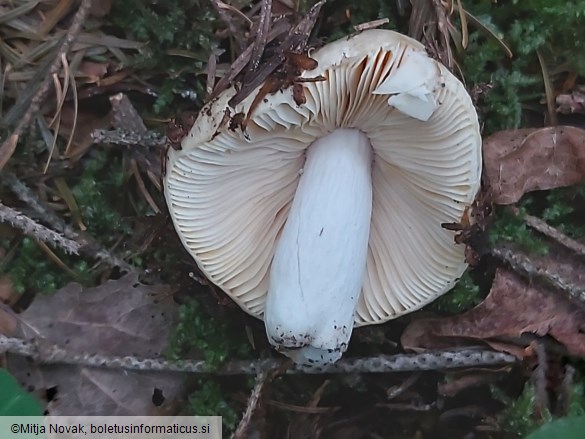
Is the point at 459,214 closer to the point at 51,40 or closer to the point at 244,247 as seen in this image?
the point at 244,247

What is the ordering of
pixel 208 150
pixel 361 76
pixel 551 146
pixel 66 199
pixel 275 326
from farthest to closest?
pixel 66 199 → pixel 551 146 → pixel 275 326 → pixel 208 150 → pixel 361 76

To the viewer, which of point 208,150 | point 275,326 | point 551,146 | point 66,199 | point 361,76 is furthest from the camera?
point 66,199

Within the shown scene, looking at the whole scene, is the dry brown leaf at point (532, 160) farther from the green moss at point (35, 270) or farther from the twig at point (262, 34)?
the green moss at point (35, 270)

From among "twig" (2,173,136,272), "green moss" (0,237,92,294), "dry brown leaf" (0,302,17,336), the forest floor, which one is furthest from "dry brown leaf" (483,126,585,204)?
"dry brown leaf" (0,302,17,336)

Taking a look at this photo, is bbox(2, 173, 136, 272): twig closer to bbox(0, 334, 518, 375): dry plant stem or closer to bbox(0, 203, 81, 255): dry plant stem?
bbox(0, 203, 81, 255): dry plant stem

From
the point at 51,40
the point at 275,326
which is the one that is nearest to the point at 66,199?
the point at 51,40

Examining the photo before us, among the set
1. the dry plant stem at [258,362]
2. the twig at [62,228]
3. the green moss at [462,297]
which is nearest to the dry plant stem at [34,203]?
the twig at [62,228]
